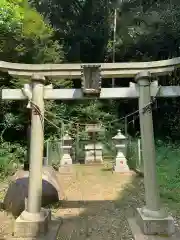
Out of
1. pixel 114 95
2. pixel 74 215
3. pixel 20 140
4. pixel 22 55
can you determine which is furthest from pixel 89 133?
pixel 114 95

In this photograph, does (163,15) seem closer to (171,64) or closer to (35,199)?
(171,64)

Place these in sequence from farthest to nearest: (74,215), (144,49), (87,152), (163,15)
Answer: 1. (144,49)
2. (163,15)
3. (87,152)
4. (74,215)

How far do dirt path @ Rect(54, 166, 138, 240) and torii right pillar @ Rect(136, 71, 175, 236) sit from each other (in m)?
0.35

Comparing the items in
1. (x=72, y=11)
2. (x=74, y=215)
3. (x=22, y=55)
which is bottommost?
(x=74, y=215)

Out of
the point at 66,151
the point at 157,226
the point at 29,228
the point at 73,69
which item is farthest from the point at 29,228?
the point at 66,151

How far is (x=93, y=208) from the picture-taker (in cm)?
500

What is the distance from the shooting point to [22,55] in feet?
35.2

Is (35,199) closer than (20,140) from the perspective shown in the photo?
Yes

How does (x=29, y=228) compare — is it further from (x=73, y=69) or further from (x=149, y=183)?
(x=73, y=69)

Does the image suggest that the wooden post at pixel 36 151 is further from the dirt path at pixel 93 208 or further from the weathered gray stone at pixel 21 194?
the weathered gray stone at pixel 21 194

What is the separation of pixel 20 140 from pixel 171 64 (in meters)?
8.05

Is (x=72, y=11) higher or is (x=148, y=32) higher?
(x=72, y=11)

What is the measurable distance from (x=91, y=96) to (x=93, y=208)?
2.28 metres

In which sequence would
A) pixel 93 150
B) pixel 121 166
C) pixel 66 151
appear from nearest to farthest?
pixel 121 166 < pixel 66 151 < pixel 93 150
